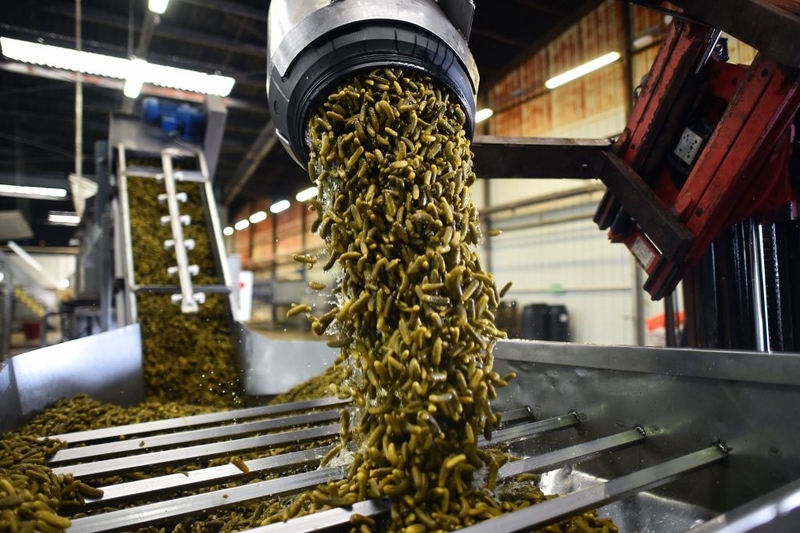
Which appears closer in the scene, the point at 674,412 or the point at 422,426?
the point at 422,426

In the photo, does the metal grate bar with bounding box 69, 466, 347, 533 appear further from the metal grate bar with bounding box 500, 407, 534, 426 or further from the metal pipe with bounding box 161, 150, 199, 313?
the metal pipe with bounding box 161, 150, 199, 313

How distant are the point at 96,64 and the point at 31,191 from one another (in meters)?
8.81

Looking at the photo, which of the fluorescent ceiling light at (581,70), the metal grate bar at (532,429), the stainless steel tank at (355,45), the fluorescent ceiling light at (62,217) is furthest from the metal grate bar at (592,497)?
the fluorescent ceiling light at (62,217)

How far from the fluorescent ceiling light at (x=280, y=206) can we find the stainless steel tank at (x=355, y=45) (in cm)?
1996

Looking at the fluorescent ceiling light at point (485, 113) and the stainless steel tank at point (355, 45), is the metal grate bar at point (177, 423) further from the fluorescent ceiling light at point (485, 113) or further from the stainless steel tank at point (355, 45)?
the fluorescent ceiling light at point (485, 113)

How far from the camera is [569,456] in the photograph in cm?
154

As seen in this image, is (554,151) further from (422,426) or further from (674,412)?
→ (422,426)

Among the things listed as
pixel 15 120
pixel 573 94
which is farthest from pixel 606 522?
pixel 15 120

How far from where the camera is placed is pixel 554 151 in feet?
7.81

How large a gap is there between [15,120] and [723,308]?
15.9 meters

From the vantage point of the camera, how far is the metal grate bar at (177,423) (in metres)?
1.90

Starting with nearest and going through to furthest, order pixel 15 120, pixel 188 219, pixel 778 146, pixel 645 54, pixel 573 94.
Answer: pixel 778 146, pixel 188 219, pixel 645 54, pixel 573 94, pixel 15 120

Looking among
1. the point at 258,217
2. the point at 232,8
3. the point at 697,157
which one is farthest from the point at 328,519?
the point at 258,217

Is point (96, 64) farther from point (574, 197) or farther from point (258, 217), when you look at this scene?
point (258, 217)
